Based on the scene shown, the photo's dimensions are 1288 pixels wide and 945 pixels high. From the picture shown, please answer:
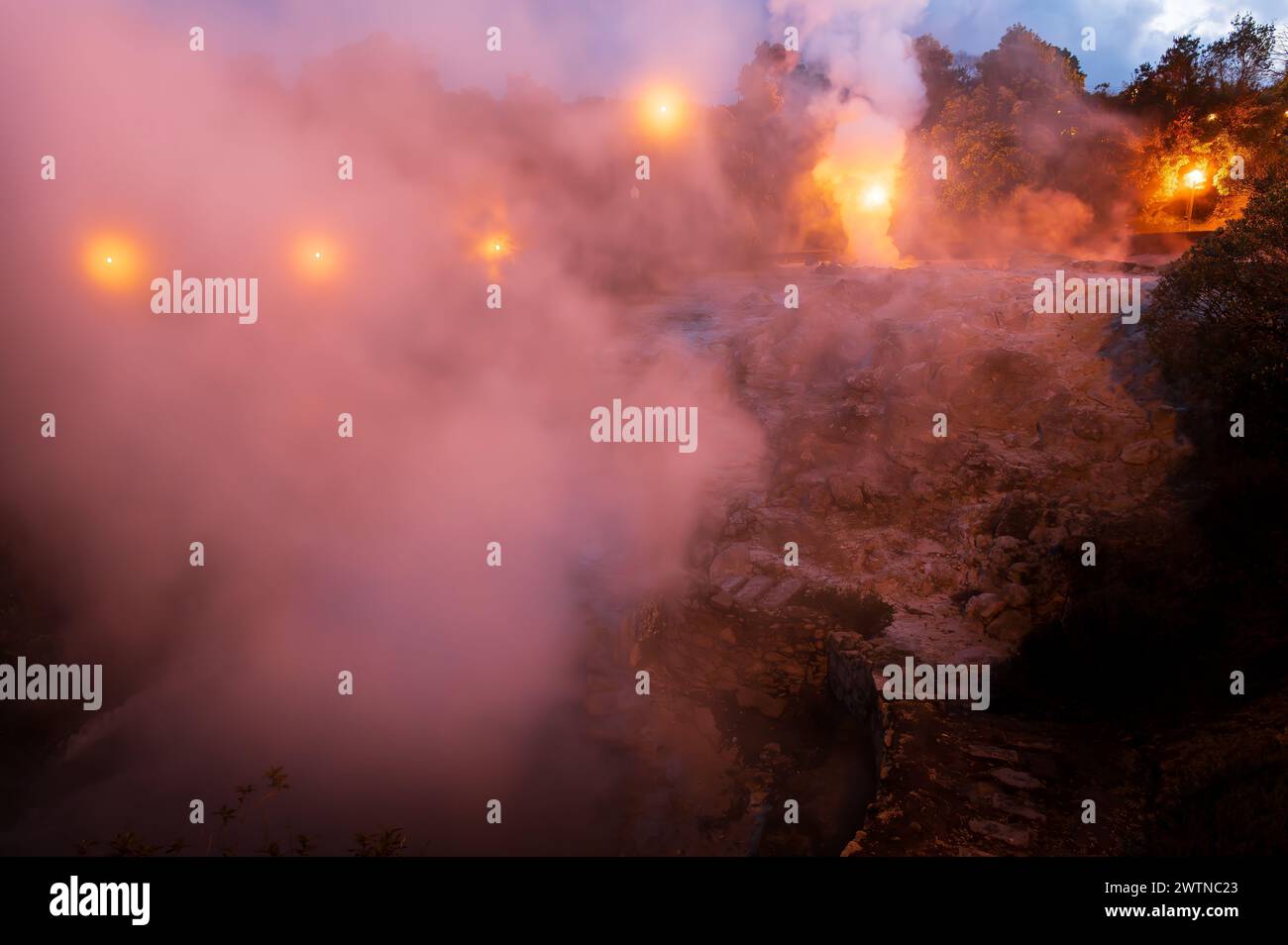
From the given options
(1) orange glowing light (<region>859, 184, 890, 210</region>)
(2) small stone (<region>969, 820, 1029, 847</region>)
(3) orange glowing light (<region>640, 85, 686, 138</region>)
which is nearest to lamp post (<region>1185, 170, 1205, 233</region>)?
(1) orange glowing light (<region>859, 184, 890, 210</region>)

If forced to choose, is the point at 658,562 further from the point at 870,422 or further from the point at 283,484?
the point at 283,484

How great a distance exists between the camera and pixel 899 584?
25.9 ft

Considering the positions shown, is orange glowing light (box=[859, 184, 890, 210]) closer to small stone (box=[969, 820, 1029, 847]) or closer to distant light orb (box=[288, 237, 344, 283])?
distant light orb (box=[288, 237, 344, 283])

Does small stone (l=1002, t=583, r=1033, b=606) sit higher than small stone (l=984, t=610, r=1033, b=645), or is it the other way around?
small stone (l=1002, t=583, r=1033, b=606)

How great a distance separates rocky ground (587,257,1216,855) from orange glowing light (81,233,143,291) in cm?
989

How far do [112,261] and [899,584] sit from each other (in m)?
13.1

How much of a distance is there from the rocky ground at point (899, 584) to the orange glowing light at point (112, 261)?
9.89m

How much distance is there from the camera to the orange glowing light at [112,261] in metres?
10.0

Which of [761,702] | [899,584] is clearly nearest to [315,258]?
[761,702]

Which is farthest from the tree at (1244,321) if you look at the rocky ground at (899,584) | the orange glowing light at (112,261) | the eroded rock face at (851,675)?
the orange glowing light at (112,261)

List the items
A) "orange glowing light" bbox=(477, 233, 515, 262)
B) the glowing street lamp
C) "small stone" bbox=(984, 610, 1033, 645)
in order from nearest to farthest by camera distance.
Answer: "small stone" bbox=(984, 610, 1033, 645) < "orange glowing light" bbox=(477, 233, 515, 262) < the glowing street lamp

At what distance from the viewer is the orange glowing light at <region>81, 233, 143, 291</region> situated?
10031mm

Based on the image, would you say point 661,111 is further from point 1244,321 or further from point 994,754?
point 994,754
